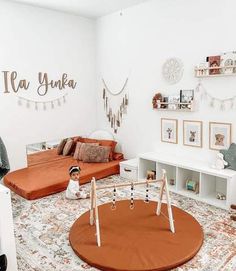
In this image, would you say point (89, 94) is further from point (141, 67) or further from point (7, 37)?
point (7, 37)

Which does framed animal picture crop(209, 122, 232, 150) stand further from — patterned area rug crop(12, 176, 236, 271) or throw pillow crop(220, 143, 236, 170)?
patterned area rug crop(12, 176, 236, 271)

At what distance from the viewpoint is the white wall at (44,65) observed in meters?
3.86

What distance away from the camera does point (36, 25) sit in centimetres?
406

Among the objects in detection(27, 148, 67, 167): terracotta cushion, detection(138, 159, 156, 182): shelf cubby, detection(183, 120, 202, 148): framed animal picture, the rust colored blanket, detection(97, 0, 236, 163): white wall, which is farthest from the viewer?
detection(27, 148, 67, 167): terracotta cushion

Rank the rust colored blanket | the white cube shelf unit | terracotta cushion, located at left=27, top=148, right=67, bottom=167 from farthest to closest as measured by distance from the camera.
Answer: terracotta cushion, located at left=27, top=148, right=67, bottom=167 < the rust colored blanket < the white cube shelf unit

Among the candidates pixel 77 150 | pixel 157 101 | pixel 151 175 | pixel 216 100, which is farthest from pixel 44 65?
pixel 216 100

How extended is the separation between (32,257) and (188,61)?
2918 mm

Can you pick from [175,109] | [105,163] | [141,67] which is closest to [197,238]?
[175,109]

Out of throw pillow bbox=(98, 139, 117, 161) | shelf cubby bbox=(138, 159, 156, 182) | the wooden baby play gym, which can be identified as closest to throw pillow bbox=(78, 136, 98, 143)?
throw pillow bbox=(98, 139, 117, 161)

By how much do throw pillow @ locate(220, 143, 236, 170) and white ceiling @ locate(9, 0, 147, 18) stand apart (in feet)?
8.05

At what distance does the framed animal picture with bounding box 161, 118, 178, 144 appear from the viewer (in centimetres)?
385

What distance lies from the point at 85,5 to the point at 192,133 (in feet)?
8.05

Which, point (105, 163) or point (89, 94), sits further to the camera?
point (89, 94)

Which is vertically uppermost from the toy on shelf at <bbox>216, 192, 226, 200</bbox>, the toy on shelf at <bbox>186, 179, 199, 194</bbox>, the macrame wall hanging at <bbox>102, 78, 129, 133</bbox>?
the macrame wall hanging at <bbox>102, 78, 129, 133</bbox>
